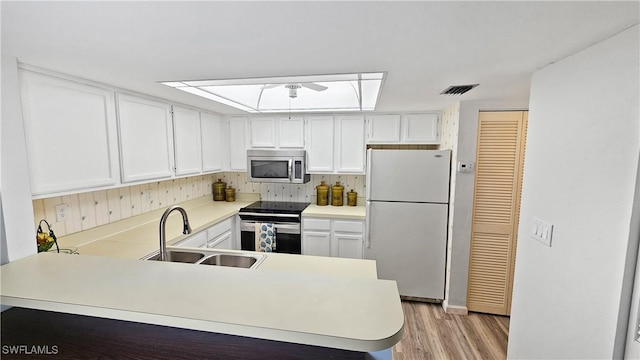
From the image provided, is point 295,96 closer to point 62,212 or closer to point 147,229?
point 147,229

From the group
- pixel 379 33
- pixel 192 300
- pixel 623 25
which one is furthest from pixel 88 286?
pixel 623 25

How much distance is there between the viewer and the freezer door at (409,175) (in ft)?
8.95

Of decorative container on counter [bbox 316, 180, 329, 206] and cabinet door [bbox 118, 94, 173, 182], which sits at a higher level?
cabinet door [bbox 118, 94, 173, 182]

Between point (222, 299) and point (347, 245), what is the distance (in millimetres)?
2248

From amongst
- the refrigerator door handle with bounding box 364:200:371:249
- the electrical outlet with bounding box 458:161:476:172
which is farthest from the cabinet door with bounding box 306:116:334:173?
the electrical outlet with bounding box 458:161:476:172

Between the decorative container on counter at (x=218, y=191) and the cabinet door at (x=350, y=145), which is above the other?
the cabinet door at (x=350, y=145)

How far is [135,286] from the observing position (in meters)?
1.12

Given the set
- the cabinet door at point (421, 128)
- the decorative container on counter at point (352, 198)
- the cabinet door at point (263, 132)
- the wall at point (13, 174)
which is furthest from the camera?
the decorative container on counter at point (352, 198)

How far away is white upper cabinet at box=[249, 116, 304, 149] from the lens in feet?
11.2

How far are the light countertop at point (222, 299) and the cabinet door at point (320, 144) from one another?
2.23 meters

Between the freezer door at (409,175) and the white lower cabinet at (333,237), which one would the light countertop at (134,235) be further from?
the freezer door at (409,175)

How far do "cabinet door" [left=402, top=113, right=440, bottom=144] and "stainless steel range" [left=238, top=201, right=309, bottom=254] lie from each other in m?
1.59

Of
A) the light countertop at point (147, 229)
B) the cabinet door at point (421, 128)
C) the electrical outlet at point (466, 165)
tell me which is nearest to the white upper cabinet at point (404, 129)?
the cabinet door at point (421, 128)

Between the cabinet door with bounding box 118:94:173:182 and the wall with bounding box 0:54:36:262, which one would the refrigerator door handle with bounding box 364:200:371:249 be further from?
the wall with bounding box 0:54:36:262
